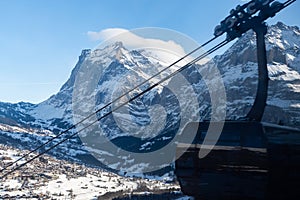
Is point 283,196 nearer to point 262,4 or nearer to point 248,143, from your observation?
point 248,143

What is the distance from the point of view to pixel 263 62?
10.5m

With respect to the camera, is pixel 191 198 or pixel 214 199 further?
pixel 191 198

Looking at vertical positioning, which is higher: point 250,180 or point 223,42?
point 223,42

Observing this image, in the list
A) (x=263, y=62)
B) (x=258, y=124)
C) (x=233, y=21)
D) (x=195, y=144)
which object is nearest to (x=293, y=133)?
(x=258, y=124)

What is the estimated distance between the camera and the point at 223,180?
8547 millimetres

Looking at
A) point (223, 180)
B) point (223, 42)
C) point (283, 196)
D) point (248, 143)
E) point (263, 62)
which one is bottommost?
point (283, 196)

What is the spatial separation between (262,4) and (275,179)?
4.66m

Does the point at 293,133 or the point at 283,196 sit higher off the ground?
the point at 293,133

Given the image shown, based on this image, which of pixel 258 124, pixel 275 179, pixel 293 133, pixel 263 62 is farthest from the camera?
pixel 263 62

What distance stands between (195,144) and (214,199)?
1381 mm

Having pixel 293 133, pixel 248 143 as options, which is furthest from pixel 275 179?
pixel 293 133

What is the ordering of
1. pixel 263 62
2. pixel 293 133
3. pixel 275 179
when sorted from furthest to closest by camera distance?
pixel 263 62 < pixel 293 133 < pixel 275 179

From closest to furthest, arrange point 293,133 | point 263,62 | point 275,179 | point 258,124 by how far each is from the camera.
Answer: point 275,179
point 258,124
point 293,133
point 263,62

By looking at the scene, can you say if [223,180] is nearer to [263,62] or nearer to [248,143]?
[248,143]
